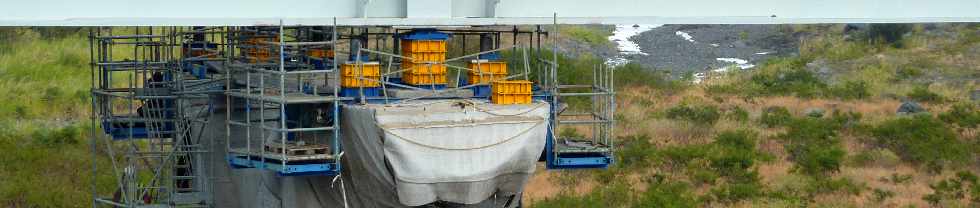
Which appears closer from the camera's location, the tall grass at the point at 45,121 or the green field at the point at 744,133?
the green field at the point at 744,133

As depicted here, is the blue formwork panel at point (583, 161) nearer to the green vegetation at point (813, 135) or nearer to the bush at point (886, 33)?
the green vegetation at point (813, 135)

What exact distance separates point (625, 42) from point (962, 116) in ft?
72.6

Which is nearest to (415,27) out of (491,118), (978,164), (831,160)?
(491,118)

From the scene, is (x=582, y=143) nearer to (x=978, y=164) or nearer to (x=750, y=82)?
(x=978, y=164)

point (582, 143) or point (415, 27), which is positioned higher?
point (415, 27)

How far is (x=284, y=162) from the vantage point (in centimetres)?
2033

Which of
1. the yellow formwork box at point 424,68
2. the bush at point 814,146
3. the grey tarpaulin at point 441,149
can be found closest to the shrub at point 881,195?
the bush at point 814,146

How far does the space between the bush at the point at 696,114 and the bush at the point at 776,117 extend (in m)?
1.12

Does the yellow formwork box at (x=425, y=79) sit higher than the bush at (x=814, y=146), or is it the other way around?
the yellow formwork box at (x=425, y=79)

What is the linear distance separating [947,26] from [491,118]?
1614 inches

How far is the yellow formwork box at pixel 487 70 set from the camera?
72.5 feet

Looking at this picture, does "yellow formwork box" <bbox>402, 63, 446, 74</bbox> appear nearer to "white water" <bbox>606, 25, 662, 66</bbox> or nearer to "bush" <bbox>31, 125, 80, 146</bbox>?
"bush" <bbox>31, 125, 80, 146</bbox>

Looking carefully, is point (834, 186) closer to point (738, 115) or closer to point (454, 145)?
point (738, 115)

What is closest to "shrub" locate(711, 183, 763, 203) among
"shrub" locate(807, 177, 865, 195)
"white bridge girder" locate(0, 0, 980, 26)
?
"shrub" locate(807, 177, 865, 195)
